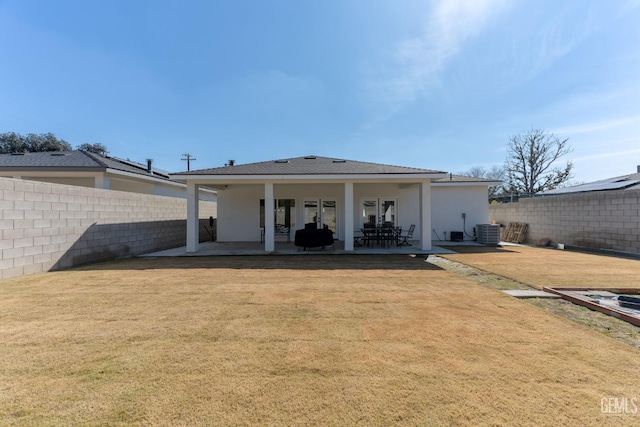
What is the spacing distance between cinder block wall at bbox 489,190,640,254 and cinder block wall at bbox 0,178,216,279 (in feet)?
57.4

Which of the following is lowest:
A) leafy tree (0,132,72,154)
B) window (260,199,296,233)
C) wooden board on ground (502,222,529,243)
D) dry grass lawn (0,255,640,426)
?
dry grass lawn (0,255,640,426)

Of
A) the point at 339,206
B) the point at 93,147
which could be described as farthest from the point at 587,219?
the point at 93,147

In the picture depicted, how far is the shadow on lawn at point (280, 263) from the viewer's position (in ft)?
25.7

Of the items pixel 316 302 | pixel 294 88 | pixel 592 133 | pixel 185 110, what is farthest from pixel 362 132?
pixel 316 302

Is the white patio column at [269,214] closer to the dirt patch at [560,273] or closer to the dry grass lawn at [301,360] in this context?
the dry grass lawn at [301,360]

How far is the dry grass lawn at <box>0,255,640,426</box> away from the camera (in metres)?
2.03

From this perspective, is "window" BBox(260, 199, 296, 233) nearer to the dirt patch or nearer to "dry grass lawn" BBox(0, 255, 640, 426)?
the dirt patch

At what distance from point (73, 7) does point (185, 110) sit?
9.05m

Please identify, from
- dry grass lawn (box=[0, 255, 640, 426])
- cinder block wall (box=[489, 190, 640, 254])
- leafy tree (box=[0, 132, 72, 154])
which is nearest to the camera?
dry grass lawn (box=[0, 255, 640, 426])

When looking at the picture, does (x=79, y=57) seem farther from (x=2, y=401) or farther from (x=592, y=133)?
(x=592, y=133)

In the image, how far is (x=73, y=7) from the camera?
392 inches

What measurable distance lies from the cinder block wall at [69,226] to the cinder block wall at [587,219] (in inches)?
689

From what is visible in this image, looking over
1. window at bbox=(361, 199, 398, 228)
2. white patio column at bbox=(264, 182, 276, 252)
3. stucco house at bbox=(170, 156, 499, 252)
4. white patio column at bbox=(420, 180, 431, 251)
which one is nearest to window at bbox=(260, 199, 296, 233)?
stucco house at bbox=(170, 156, 499, 252)

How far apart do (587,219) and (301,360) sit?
14049mm
